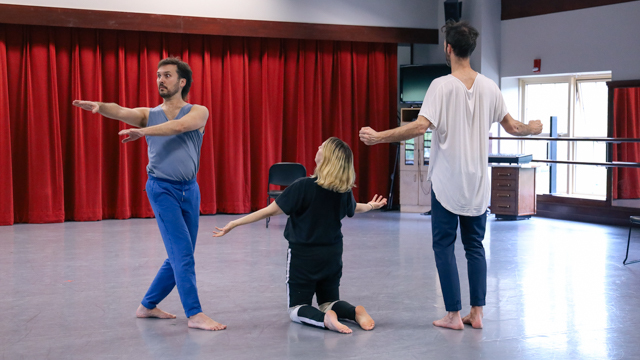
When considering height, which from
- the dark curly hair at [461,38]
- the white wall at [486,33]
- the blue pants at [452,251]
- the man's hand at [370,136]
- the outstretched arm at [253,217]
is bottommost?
the blue pants at [452,251]

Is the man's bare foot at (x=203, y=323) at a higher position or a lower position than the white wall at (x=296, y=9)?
lower

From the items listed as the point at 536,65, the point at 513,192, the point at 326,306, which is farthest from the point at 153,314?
the point at 536,65

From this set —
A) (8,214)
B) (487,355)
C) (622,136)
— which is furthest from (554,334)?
(8,214)

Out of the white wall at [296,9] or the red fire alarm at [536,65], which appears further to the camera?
the red fire alarm at [536,65]

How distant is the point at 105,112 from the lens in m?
3.11

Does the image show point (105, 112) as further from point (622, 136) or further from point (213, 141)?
point (622, 136)

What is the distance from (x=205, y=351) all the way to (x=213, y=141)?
5435mm

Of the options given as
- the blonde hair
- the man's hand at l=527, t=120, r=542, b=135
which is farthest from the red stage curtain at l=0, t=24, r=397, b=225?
the man's hand at l=527, t=120, r=542, b=135

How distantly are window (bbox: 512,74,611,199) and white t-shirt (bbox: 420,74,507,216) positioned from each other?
16.6 feet

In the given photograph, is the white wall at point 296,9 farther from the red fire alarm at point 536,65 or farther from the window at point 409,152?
the window at point 409,152

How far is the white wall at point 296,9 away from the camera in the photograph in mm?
7371

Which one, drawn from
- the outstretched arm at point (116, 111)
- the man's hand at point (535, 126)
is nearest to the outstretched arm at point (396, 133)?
the man's hand at point (535, 126)

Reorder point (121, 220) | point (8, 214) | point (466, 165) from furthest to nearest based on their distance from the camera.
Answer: point (121, 220) < point (8, 214) < point (466, 165)

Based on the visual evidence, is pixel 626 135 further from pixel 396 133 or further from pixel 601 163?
pixel 396 133
